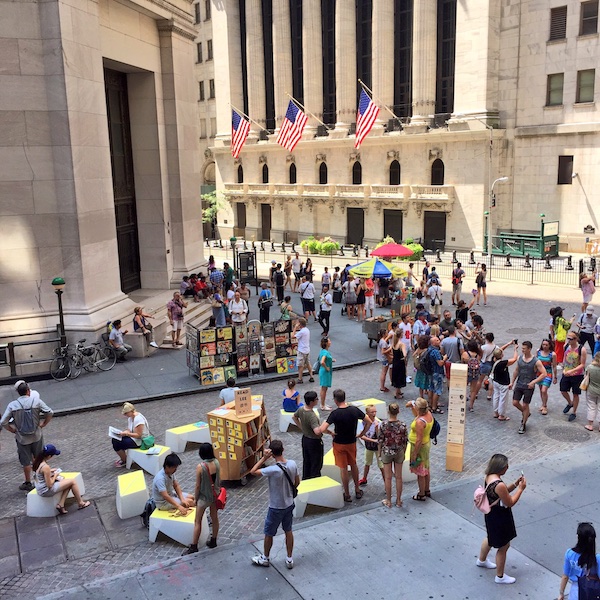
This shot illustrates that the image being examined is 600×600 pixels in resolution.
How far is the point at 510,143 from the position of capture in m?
40.0

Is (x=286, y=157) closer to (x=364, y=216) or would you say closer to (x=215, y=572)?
(x=364, y=216)

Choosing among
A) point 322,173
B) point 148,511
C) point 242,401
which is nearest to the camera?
point 148,511

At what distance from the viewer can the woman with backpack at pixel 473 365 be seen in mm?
13742

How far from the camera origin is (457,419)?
10711mm

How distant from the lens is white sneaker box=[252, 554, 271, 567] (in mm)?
7918

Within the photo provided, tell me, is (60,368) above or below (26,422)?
below

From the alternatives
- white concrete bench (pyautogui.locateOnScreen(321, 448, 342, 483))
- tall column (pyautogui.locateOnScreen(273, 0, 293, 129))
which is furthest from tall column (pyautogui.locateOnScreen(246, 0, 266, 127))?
white concrete bench (pyautogui.locateOnScreen(321, 448, 342, 483))

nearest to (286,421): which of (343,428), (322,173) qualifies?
(343,428)

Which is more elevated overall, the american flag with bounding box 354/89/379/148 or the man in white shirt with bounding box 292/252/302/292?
the american flag with bounding box 354/89/379/148

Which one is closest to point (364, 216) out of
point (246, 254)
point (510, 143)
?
point (510, 143)

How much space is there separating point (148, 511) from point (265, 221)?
47.3m

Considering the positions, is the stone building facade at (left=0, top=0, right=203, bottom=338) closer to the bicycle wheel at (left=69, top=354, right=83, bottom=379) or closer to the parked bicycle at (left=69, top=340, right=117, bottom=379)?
the parked bicycle at (left=69, top=340, right=117, bottom=379)

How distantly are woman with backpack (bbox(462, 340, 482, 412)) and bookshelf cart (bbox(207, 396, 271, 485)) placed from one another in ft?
17.0

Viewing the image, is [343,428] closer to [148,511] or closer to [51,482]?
[148,511]
